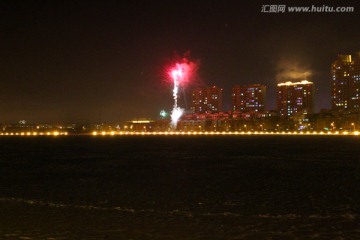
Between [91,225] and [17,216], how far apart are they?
10.0ft

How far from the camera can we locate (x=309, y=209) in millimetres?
17188

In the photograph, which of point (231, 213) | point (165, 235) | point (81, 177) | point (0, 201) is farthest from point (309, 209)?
point (81, 177)

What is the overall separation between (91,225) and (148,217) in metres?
2.03

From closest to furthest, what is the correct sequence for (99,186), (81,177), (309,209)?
(309,209) < (99,186) < (81,177)

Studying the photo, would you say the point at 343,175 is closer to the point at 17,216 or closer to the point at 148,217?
the point at 148,217

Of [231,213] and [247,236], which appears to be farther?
[231,213]

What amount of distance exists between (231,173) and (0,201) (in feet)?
49.0

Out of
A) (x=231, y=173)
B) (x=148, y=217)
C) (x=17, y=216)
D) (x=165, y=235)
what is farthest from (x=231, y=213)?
(x=231, y=173)

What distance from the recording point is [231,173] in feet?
99.2

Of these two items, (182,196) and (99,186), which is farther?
(99,186)

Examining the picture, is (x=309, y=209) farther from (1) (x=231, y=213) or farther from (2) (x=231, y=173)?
(2) (x=231, y=173)

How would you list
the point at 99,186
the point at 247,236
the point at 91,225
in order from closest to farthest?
the point at 247,236 < the point at 91,225 < the point at 99,186

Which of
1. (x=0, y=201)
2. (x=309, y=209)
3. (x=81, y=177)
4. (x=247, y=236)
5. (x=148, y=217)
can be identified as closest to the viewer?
(x=247, y=236)

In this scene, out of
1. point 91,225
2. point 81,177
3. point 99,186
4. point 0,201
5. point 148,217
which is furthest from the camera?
point 81,177
